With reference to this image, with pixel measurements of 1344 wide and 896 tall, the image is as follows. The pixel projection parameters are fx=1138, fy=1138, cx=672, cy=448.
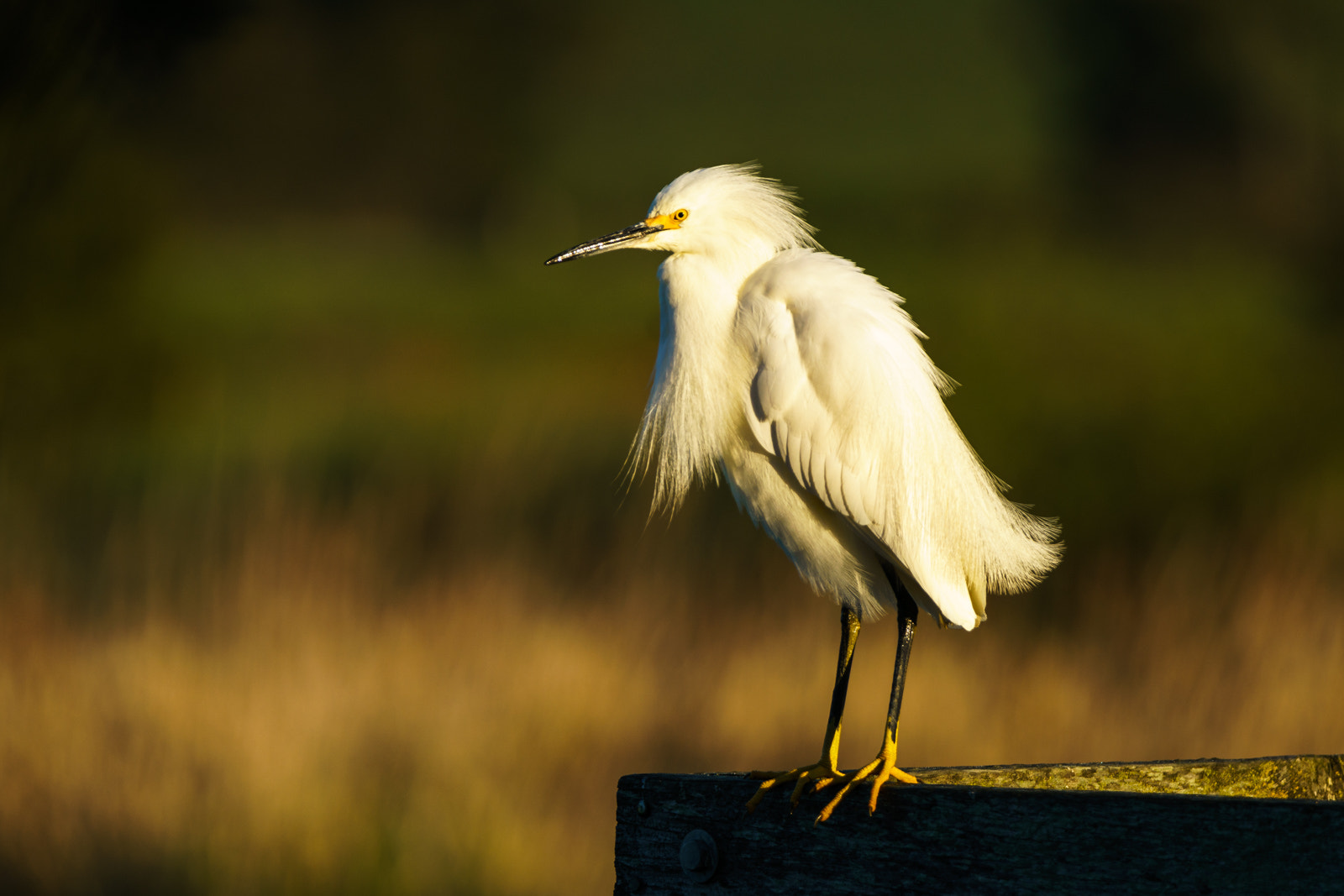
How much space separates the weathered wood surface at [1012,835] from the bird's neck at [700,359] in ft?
1.74

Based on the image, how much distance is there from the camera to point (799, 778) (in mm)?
1363

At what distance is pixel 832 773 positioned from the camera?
4.63 ft

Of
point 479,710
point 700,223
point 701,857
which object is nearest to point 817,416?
point 700,223

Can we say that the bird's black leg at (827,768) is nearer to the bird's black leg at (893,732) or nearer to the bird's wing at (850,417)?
the bird's black leg at (893,732)

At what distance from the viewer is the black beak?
1.71m

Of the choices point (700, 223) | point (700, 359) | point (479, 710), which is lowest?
point (479, 710)

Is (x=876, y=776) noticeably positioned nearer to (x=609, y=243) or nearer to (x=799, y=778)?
(x=799, y=778)

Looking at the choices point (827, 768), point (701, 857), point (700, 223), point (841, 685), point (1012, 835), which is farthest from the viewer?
point (700, 223)

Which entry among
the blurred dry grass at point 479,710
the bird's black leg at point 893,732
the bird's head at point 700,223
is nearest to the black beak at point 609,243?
the bird's head at point 700,223

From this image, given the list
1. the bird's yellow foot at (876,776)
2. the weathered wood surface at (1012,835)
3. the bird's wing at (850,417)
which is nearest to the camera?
the weathered wood surface at (1012,835)

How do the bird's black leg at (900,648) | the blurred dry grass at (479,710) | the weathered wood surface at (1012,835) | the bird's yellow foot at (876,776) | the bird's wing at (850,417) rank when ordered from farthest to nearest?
the blurred dry grass at (479,710) → the bird's wing at (850,417) → the bird's black leg at (900,648) → the bird's yellow foot at (876,776) → the weathered wood surface at (1012,835)

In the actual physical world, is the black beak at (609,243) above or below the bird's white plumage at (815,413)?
above

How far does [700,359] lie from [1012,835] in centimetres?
82

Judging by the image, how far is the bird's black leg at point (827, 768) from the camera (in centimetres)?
133
